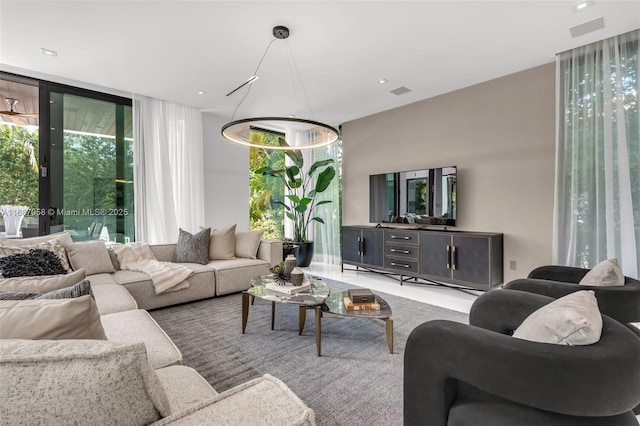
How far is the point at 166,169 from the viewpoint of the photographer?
15.9 feet

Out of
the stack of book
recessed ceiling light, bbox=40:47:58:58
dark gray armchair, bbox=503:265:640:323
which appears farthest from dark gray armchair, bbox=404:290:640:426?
recessed ceiling light, bbox=40:47:58:58

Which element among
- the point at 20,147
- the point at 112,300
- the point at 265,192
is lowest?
the point at 112,300

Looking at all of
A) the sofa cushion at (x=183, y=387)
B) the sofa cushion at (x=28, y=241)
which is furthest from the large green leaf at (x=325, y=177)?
the sofa cushion at (x=183, y=387)

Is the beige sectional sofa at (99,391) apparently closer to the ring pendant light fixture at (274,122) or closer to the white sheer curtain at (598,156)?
the ring pendant light fixture at (274,122)

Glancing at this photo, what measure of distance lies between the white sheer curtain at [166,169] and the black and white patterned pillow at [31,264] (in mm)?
2096

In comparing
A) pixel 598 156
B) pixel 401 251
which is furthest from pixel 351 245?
pixel 598 156

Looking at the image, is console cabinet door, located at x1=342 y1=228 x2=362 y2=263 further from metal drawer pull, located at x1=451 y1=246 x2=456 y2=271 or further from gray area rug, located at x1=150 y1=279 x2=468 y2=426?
gray area rug, located at x1=150 y1=279 x2=468 y2=426

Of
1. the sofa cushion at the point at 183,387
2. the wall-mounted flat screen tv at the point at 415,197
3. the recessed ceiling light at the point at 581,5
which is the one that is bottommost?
the sofa cushion at the point at 183,387

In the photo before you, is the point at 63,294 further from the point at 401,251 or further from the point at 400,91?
the point at 400,91

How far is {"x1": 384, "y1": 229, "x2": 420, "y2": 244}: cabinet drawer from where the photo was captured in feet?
13.8

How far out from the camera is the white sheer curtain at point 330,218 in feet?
19.7

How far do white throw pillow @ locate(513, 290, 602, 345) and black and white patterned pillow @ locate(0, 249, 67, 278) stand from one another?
3225mm

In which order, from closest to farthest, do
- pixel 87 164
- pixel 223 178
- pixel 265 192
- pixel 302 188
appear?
pixel 87 164, pixel 223 178, pixel 302 188, pixel 265 192

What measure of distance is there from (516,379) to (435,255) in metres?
3.17
